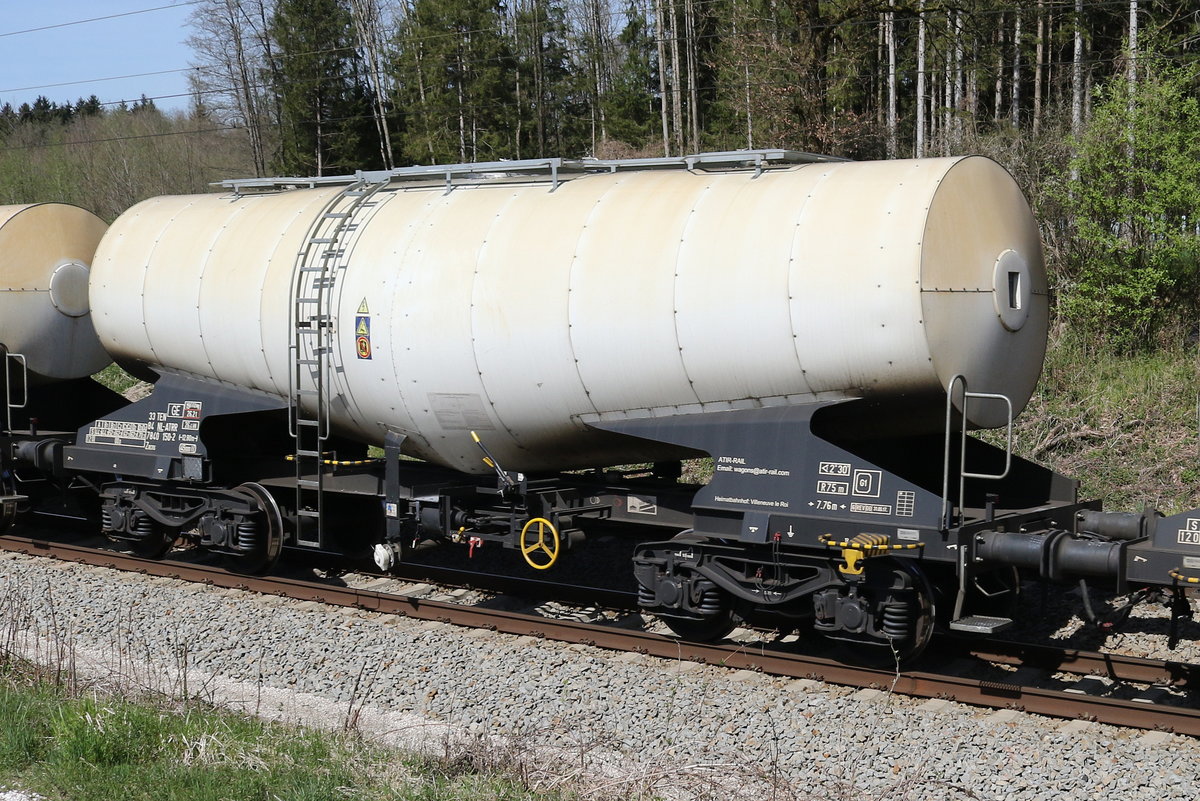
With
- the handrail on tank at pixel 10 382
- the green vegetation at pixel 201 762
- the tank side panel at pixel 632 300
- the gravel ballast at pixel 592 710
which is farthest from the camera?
the handrail on tank at pixel 10 382

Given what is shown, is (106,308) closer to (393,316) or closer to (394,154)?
(393,316)

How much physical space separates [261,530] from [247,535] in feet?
0.51

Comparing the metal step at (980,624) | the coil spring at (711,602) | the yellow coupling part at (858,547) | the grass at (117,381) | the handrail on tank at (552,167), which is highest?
the handrail on tank at (552,167)

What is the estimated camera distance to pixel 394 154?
4059 cm

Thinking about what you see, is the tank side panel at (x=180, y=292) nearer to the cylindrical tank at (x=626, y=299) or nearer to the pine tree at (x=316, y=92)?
the cylindrical tank at (x=626, y=299)

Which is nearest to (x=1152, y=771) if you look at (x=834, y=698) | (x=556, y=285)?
(x=834, y=698)

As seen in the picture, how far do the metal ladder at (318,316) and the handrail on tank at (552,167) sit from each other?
499 millimetres

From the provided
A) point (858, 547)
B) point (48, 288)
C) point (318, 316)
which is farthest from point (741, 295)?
point (48, 288)

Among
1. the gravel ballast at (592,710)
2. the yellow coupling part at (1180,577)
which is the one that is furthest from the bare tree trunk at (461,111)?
the yellow coupling part at (1180,577)

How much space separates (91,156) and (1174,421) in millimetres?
45129

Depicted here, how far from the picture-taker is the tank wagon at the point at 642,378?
7.50m

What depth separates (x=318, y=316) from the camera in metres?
9.98

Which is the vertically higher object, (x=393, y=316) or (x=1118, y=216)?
(x=1118, y=216)

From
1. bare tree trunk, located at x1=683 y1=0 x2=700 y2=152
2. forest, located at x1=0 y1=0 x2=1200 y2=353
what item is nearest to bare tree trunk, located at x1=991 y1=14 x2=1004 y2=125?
forest, located at x1=0 y1=0 x2=1200 y2=353
